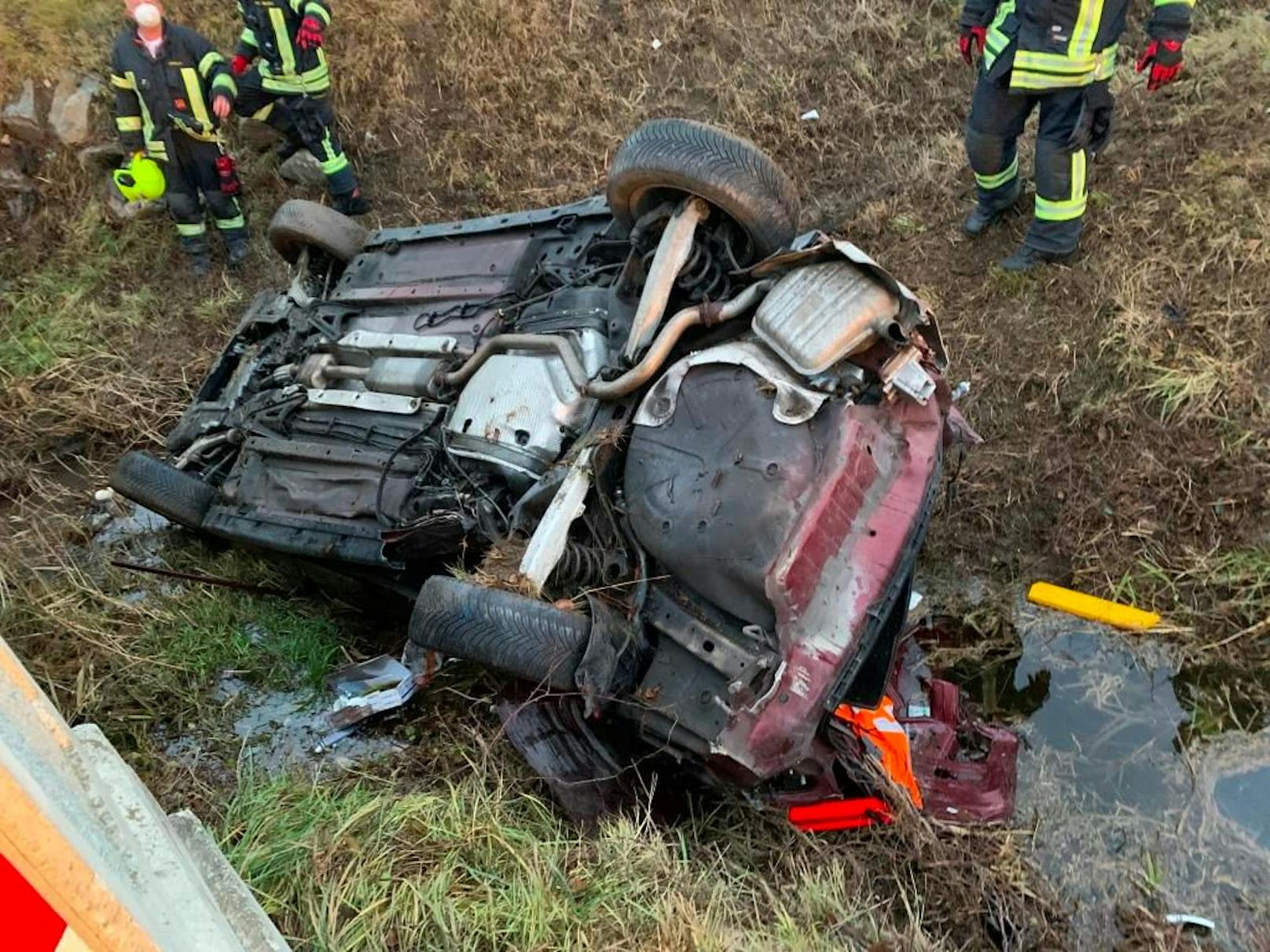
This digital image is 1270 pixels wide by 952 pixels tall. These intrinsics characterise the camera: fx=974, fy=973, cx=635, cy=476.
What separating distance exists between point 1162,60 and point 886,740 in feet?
9.51

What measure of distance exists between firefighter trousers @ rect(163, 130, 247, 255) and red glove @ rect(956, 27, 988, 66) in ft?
14.0

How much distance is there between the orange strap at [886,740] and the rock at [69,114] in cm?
633

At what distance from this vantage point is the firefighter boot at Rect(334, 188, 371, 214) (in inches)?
241

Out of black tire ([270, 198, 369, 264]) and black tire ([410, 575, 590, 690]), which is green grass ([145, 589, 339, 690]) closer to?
black tire ([410, 575, 590, 690])

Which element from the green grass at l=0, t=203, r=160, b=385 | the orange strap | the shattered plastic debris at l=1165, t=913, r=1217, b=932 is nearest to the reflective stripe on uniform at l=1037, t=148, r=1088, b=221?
the orange strap

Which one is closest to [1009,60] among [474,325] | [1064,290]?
[1064,290]

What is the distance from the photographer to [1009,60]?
4.09 meters

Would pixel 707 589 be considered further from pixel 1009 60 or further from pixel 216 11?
pixel 216 11

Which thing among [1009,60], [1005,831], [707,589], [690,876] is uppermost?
[1009,60]

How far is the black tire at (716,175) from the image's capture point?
300 centimetres

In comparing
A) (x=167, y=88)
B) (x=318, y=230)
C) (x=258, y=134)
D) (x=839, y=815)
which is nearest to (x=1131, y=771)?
(x=839, y=815)

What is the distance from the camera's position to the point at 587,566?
9.36 ft

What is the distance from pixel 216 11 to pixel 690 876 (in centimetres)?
670

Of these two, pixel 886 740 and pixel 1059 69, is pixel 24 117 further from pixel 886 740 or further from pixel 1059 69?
pixel 886 740
